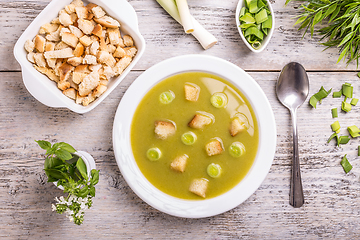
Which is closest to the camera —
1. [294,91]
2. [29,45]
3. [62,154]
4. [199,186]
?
[62,154]

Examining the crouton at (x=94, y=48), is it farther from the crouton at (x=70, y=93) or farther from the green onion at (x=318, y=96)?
the green onion at (x=318, y=96)

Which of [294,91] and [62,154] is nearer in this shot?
[62,154]

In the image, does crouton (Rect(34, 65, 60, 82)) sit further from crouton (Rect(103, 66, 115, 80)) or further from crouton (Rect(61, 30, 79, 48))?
crouton (Rect(103, 66, 115, 80))

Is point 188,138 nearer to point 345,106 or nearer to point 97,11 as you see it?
point 97,11

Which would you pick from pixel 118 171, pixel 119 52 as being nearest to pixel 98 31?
pixel 119 52

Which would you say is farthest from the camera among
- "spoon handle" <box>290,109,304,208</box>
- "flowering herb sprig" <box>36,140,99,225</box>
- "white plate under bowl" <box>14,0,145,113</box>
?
"spoon handle" <box>290,109,304,208</box>

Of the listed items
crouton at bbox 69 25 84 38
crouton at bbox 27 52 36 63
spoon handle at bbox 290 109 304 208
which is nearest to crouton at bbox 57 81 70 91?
crouton at bbox 27 52 36 63

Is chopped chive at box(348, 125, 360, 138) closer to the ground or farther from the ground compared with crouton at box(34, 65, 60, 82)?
closer to the ground
